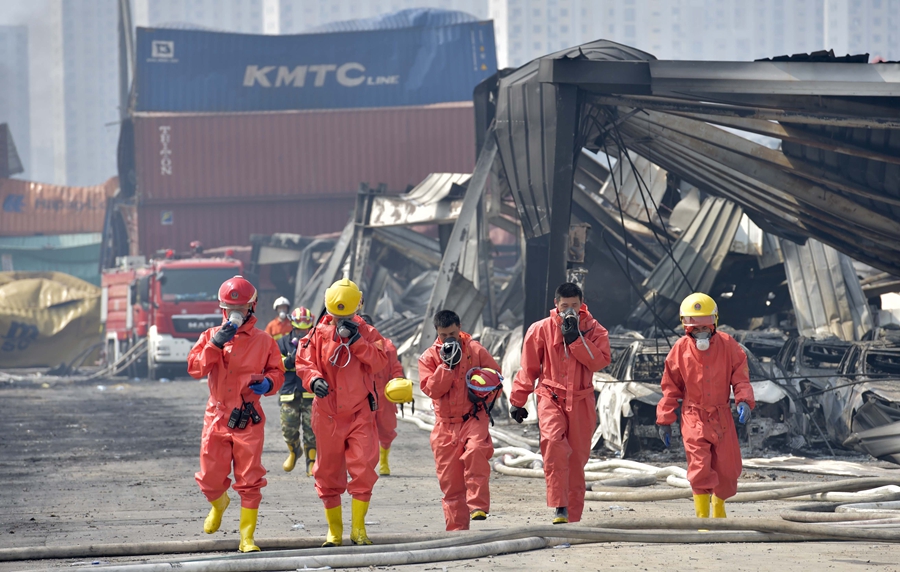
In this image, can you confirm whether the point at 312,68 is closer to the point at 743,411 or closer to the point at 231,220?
the point at 231,220

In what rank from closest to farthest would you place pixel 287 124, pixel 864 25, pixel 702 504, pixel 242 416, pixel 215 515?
pixel 242 416 → pixel 215 515 → pixel 702 504 → pixel 287 124 → pixel 864 25

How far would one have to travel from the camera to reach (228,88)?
141 feet

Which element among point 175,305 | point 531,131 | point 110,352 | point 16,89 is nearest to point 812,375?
point 531,131

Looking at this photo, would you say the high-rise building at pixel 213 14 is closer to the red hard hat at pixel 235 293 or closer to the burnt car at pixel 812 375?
the burnt car at pixel 812 375

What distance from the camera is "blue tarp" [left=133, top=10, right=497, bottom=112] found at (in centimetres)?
4250

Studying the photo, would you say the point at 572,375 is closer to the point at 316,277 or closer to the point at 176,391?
the point at 176,391

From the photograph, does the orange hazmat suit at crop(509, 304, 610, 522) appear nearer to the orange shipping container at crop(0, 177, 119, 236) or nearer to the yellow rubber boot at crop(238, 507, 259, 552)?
the yellow rubber boot at crop(238, 507, 259, 552)

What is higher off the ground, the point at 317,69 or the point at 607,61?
the point at 317,69

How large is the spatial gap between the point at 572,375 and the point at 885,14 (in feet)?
542

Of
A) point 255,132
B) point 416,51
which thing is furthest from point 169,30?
point 416,51

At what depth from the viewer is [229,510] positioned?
8289mm

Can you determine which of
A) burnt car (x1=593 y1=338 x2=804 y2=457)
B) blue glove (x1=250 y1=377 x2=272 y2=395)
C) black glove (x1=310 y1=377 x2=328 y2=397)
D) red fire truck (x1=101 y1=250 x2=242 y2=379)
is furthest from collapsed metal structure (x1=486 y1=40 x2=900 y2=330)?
red fire truck (x1=101 y1=250 x2=242 y2=379)

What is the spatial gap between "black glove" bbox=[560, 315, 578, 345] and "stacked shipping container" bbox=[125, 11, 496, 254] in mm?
32079

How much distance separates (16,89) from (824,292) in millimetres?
179267
